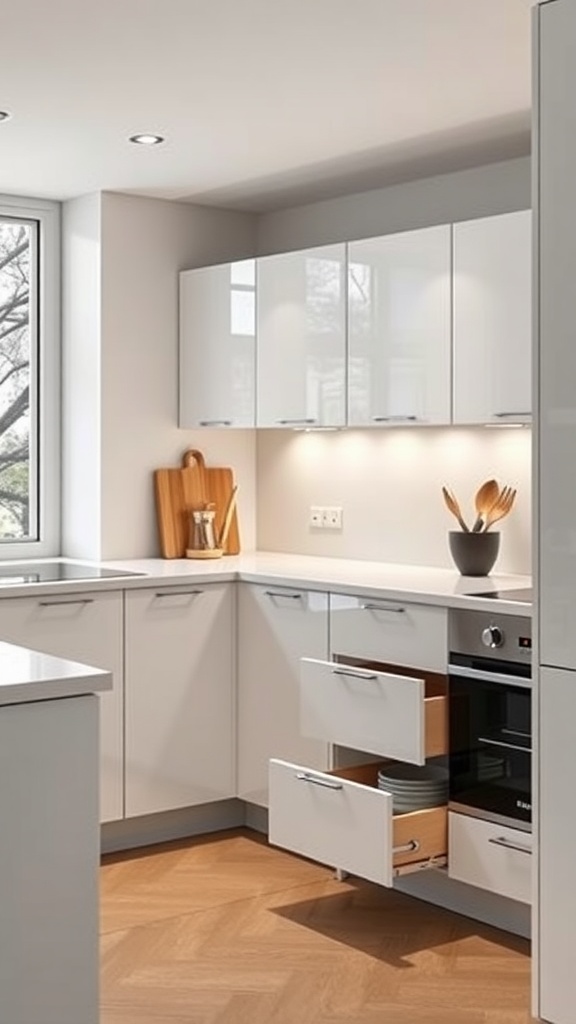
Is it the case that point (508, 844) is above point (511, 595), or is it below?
below

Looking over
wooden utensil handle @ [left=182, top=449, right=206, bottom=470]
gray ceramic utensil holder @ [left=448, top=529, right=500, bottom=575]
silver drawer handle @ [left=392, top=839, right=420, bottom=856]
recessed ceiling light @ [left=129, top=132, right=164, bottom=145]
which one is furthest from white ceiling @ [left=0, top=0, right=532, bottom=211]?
silver drawer handle @ [left=392, top=839, right=420, bottom=856]

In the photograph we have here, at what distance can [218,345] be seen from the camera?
4.97 meters

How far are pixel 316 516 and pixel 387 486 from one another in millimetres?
415

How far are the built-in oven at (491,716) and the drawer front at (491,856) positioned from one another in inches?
1.2

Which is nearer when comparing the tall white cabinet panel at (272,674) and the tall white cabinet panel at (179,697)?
the tall white cabinet panel at (272,674)

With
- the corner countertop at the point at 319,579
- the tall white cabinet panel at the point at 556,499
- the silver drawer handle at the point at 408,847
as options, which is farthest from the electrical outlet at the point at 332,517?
the tall white cabinet panel at the point at 556,499

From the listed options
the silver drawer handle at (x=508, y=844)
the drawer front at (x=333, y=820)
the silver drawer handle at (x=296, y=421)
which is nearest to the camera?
the silver drawer handle at (x=508, y=844)

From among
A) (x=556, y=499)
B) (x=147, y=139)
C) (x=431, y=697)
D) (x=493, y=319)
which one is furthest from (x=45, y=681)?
(x=147, y=139)

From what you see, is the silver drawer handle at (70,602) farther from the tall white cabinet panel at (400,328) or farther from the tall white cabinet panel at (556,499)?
the tall white cabinet panel at (556,499)

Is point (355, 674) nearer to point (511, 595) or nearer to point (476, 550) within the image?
point (511, 595)

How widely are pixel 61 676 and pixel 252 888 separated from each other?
2.00m

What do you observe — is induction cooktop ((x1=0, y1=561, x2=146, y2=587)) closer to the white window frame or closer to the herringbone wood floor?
the white window frame

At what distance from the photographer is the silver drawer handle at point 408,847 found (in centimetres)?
361

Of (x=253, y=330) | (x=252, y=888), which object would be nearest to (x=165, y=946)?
(x=252, y=888)
